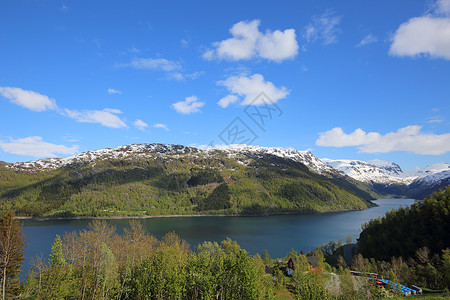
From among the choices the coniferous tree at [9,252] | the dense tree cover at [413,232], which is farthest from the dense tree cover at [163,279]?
the dense tree cover at [413,232]

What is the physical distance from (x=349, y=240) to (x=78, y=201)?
18858cm

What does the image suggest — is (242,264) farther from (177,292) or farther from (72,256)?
(72,256)

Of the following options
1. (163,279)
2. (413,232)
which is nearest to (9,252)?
(163,279)

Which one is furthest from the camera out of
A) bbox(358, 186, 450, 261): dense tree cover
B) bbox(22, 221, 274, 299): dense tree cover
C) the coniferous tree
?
bbox(358, 186, 450, 261): dense tree cover

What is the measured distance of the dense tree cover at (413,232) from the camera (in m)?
52.5

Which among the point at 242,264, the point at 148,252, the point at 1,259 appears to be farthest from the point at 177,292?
the point at 1,259

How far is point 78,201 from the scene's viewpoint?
191m

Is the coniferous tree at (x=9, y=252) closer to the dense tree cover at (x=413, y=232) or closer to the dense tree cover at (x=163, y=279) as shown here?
the dense tree cover at (x=163, y=279)

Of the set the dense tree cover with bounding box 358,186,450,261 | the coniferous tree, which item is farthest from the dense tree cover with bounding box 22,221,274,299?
the dense tree cover with bounding box 358,186,450,261

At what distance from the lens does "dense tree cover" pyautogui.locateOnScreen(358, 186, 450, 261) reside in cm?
5253

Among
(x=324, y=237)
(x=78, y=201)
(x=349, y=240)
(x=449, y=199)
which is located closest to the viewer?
(x=449, y=199)

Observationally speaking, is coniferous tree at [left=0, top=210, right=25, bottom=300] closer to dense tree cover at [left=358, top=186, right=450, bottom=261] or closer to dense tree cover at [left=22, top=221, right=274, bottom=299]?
dense tree cover at [left=22, top=221, right=274, bottom=299]

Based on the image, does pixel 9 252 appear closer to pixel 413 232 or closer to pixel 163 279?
pixel 163 279

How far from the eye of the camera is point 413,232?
56.9m
